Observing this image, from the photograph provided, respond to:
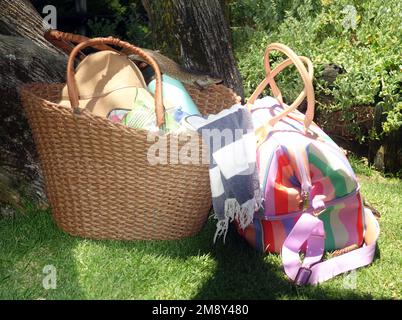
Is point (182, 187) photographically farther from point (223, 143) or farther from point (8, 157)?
point (8, 157)

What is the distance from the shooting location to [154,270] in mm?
2922

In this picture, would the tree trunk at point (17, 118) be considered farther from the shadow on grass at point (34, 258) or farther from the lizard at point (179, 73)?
the lizard at point (179, 73)

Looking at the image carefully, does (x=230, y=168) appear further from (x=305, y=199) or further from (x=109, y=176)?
(x=109, y=176)

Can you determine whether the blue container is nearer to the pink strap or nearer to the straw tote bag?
the straw tote bag

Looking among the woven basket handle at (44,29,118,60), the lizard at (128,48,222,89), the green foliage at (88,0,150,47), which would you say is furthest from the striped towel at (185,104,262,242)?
the green foliage at (88,0,150,47)

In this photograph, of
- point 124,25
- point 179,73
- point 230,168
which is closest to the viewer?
point 230,168

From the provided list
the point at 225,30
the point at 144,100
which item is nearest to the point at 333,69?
the point at 225,30

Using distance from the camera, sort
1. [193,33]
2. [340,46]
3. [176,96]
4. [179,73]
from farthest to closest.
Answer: [340,46], [193,33], [179,73], [176,96]

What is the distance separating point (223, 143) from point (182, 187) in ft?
0.95

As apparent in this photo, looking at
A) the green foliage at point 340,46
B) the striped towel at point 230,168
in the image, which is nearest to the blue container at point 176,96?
the striped towel at point 230,168

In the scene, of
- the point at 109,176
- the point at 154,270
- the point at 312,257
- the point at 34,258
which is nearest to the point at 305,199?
the point at 312,257

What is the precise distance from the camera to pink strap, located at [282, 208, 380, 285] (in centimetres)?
293

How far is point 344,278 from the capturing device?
2.98 metres

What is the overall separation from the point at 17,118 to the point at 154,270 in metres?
1.08
